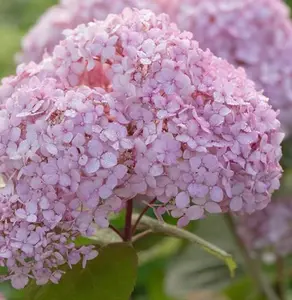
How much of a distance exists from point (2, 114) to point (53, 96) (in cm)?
6

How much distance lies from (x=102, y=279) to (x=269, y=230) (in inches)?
27.5

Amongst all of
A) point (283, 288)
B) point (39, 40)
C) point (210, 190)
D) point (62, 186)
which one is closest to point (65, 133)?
point (62, 186)

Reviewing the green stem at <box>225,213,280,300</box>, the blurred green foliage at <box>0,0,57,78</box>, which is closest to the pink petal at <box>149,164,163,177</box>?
the green stem at <box>225,213,280,300</box>

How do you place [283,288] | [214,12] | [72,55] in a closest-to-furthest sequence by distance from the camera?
[72,55]
[214,12]
[283,288]

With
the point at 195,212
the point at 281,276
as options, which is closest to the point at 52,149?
the point at 195,212

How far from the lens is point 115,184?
2.81ft

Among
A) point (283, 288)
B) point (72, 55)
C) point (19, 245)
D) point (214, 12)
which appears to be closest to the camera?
point (19, 245)

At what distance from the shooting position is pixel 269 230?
5.33 feet

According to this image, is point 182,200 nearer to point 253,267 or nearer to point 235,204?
point 235,204

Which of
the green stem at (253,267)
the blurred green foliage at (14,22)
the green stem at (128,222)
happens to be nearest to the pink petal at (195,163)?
the green stem at (128,222)

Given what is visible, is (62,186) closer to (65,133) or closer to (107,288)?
(65,133)

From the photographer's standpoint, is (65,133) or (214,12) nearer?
(65,133)

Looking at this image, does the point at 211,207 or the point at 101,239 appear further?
the point at 101,239

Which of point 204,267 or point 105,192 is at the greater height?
point 105,192
